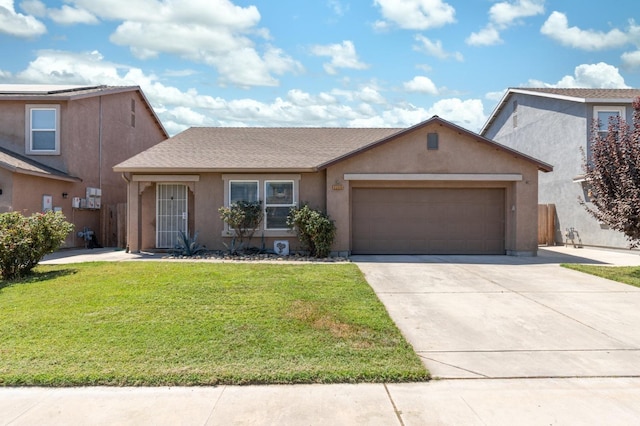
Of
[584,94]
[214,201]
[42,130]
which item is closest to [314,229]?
[214,201]

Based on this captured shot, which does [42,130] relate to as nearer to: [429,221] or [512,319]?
[429,221]

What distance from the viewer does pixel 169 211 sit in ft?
48.3

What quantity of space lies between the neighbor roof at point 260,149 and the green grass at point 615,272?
363 centimetres

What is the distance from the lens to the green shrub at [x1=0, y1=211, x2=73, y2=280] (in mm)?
9031

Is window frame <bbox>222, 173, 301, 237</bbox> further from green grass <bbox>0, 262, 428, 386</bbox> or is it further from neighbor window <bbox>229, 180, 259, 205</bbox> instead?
green grass <bbox>0, 262, 428, 386</bbox>

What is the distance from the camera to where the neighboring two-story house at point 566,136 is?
53.7 feet

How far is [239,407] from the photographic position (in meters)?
3.83

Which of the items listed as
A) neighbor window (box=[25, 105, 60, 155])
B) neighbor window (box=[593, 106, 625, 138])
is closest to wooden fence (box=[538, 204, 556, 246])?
neighbor window (box=[593, 106, 625, 138])

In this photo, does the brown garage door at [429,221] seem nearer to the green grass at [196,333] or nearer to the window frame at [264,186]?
the window frame at [264,186]

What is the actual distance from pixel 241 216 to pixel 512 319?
8517mm

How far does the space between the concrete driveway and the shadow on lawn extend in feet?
23.1

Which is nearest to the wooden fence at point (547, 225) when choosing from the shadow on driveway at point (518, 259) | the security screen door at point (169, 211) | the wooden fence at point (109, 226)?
the shadow on driveway at point (518, 259)

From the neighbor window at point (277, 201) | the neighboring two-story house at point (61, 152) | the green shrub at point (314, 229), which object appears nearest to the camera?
the green shrub at point (314, 229)

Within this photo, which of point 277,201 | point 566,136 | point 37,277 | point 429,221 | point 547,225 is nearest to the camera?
point 37,277
